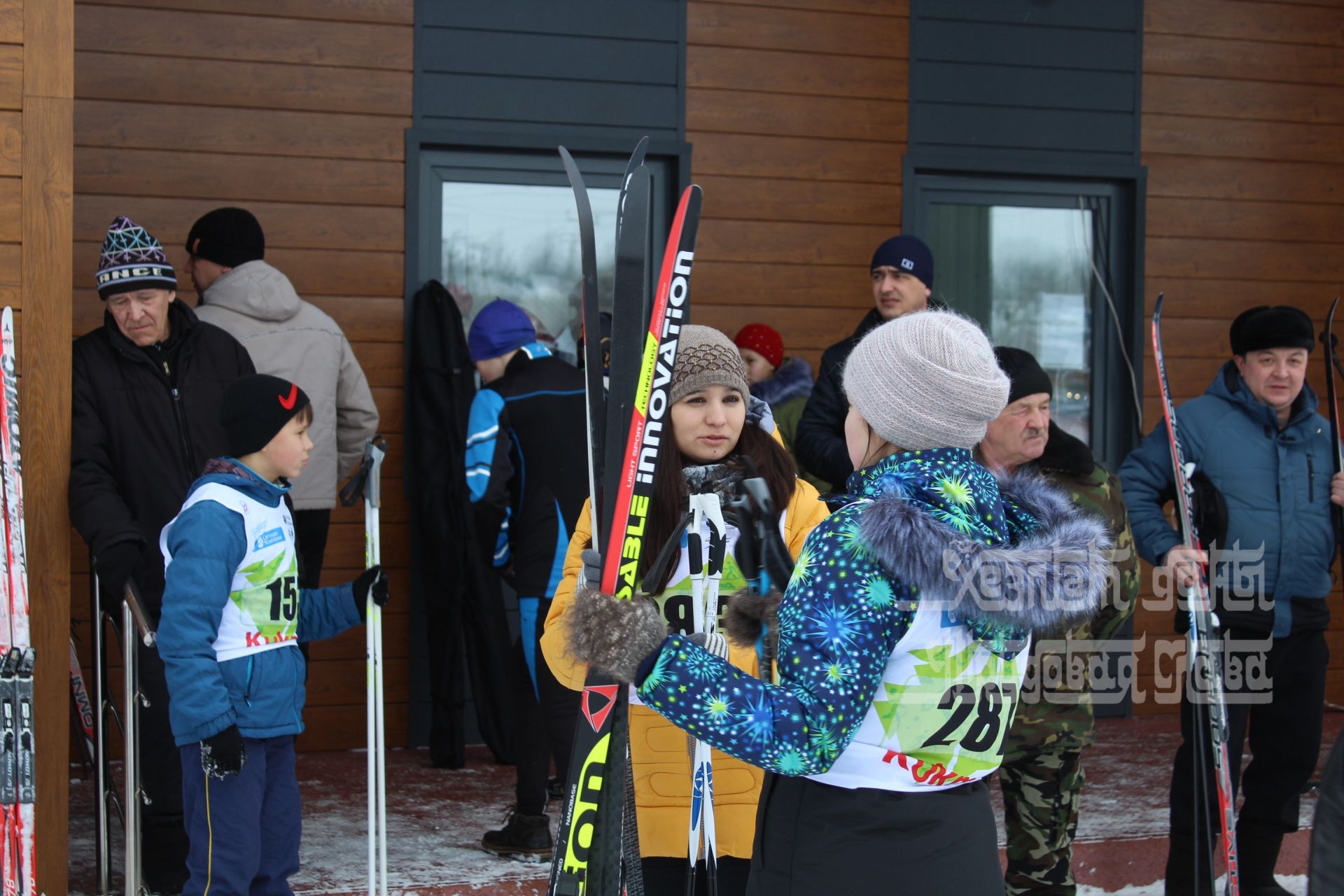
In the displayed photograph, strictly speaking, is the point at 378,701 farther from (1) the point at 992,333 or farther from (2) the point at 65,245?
(1) the point at 992,333

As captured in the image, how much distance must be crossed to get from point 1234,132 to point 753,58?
2264 mm

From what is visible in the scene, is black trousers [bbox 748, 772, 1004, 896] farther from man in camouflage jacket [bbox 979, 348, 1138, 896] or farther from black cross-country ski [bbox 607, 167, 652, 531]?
man in camouflage jacket [bbox 979, 348, 1138, 896]

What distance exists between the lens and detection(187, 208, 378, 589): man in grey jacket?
4445 mm

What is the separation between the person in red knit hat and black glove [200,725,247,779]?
259 cm

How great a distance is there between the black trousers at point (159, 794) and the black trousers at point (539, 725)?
3.09ft

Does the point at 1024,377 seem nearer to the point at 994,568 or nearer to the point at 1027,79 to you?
the point at 994,568

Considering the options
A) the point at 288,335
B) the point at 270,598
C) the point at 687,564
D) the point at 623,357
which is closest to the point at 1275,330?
the point at 687,564

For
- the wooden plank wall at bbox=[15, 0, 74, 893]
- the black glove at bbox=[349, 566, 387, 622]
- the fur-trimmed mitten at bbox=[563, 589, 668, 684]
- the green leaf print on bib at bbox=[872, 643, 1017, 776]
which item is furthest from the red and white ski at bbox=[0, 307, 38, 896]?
the green leaf print on bib at bbox=[872, 643, 1017, 776]

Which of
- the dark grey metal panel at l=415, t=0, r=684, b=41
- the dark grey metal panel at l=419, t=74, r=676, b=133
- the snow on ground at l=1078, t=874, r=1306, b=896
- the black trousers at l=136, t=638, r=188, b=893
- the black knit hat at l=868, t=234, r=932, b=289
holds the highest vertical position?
the dark grey metal panel at l=415, t=0, r=684, b=41

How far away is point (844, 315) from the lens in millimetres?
5801

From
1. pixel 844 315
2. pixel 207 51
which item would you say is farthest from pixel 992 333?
pixel 207 51

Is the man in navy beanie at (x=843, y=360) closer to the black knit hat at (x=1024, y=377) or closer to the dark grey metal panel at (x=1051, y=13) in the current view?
the black knit hat at (x=1024, y=377)

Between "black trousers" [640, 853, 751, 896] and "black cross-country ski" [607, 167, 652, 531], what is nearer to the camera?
"black cross-country ski" [607, 167, 652, 531]

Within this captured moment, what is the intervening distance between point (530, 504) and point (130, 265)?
4.28ft
